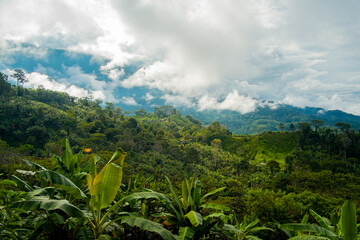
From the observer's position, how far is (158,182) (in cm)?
2614

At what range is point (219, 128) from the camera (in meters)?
76.1

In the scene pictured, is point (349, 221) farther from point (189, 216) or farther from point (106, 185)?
point (106, 185)

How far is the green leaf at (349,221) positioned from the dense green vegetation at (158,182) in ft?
0.05

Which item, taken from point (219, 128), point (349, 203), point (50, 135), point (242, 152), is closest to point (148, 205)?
point (349, 203)

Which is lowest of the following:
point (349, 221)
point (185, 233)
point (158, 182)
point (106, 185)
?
point (158, 182)

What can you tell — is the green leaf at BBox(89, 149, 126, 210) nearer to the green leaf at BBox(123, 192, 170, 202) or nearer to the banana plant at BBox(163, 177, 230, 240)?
the green leaf at BBox(123, 192, 170, 202)

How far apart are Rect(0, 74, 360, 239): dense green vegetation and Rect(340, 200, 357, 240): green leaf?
0.02 metres

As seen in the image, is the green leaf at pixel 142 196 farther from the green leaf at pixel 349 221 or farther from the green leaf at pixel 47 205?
the green leaf at pixel 349 221

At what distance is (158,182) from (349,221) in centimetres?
2407

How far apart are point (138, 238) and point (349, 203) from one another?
4210 mm

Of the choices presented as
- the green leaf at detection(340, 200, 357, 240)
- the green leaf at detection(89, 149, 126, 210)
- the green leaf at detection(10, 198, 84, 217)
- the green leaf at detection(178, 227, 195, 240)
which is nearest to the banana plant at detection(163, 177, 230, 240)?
the green leaf at detection(178, 227, 195, 240)

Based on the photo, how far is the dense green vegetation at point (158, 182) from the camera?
3693 millimetres

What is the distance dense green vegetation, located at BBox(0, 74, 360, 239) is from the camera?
369cm

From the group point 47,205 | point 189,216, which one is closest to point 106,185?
point 47,205
